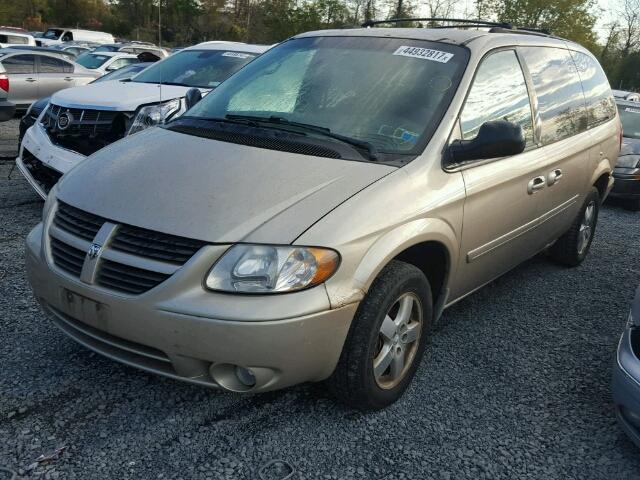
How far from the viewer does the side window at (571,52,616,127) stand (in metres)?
4.85

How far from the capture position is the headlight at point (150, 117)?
5395 mm

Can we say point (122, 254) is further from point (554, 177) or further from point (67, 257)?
point (554, 177)

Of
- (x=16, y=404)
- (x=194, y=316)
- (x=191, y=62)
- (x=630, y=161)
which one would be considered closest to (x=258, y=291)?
(x=194, y=316)

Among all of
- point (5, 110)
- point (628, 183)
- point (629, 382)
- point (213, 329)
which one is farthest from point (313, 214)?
point (628, 183)

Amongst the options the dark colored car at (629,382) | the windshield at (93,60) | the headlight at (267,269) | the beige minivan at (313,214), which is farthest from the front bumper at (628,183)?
the windshield at (93,60)

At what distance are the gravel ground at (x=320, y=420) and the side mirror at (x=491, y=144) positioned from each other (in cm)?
117

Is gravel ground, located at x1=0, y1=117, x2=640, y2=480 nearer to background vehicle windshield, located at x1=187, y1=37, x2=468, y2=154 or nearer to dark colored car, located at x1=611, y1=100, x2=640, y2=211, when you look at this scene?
background vehicle windshield, located at x1=187, y1=37, x2=468, y2=154

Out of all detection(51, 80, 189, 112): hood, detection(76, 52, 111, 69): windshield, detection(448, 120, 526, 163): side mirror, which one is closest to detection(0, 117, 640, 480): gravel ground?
detection(448, 120, 526, 163): side mirror

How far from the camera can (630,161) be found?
333 inches

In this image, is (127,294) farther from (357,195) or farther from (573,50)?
(573,50)

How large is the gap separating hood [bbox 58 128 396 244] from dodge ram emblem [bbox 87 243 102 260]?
132mm

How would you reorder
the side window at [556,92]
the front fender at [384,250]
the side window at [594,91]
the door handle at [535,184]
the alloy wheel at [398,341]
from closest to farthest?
the front fender at [384,250] < the alloy wheel at [398,341] < the door handle at [535,184] < the side window at [556,92] < the side window at [594,91]

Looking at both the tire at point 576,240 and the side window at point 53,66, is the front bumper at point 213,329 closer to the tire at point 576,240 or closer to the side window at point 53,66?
the tire at point 576,240

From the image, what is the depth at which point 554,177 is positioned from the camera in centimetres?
411
